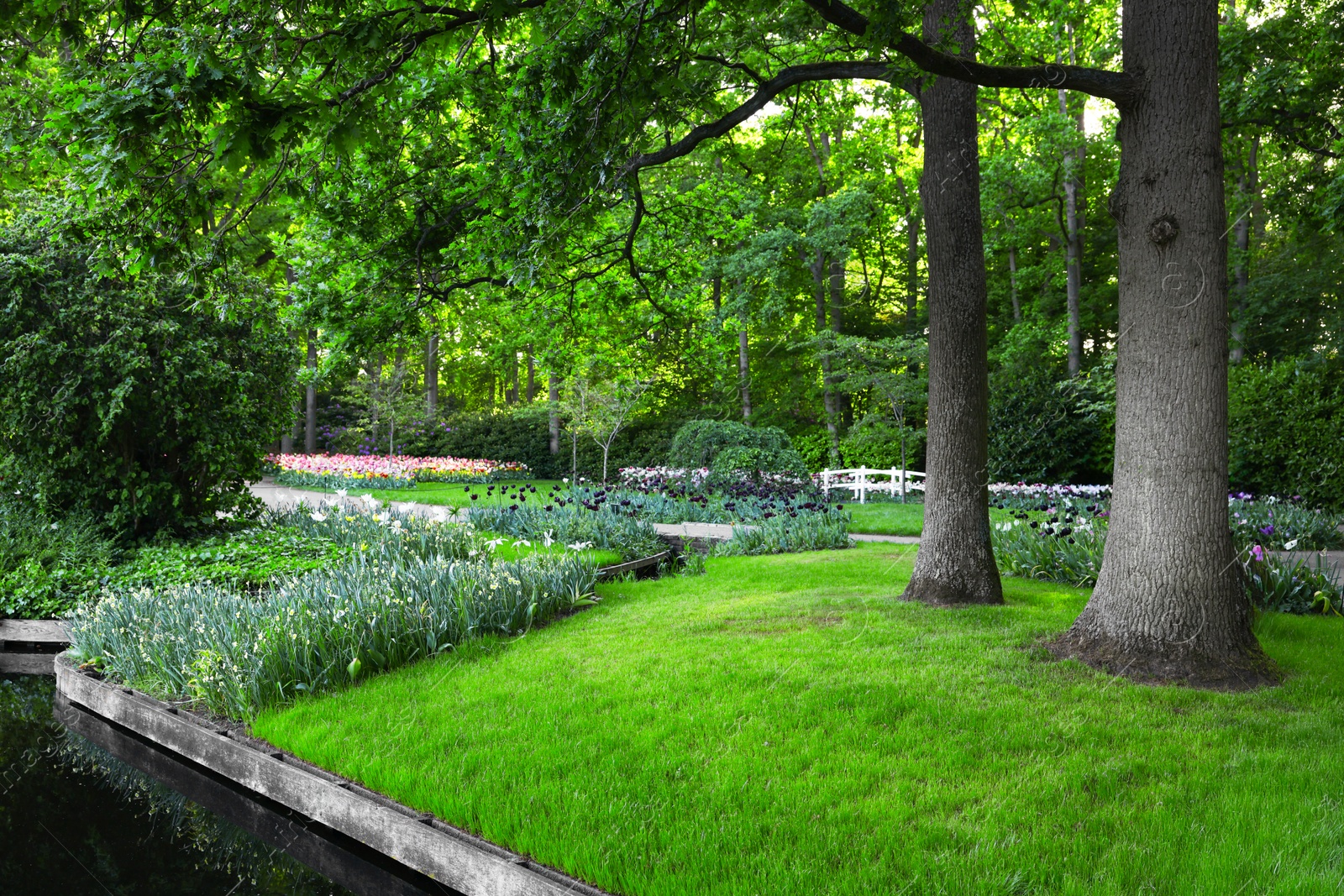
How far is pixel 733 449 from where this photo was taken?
15.0 m

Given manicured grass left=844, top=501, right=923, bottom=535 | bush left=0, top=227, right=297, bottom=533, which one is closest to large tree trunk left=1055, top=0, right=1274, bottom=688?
manicured grass left=844, top=501, right=923, bottom=535

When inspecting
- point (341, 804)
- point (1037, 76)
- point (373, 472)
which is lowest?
point (341, 804)

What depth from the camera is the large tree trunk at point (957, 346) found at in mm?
6250

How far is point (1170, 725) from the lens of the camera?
155 inches

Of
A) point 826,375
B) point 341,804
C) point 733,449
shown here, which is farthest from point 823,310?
point 341,804

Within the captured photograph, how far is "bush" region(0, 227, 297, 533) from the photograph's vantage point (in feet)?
25.4

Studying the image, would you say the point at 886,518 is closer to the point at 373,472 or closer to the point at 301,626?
the point at 301,626

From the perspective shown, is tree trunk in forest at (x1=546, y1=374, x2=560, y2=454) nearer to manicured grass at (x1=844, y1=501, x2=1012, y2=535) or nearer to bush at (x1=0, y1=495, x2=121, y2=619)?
manicured grass at (x1=844, y1=501, x2=1012, y2=535)

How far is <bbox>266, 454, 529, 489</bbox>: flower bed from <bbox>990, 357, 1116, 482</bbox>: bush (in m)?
12.1

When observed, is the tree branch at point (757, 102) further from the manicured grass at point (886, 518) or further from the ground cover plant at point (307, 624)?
the manicured grass at point (886, 518)

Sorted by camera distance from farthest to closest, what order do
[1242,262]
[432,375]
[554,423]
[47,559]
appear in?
[432,375]
[554,423]
[1242,262]
[47,559]

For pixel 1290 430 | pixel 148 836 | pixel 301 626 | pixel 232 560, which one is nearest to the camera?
pixel 148 836

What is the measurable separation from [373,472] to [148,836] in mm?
17107

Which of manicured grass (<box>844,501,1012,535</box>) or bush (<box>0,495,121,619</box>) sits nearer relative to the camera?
bush (<box>0,495,121,619</box>)
